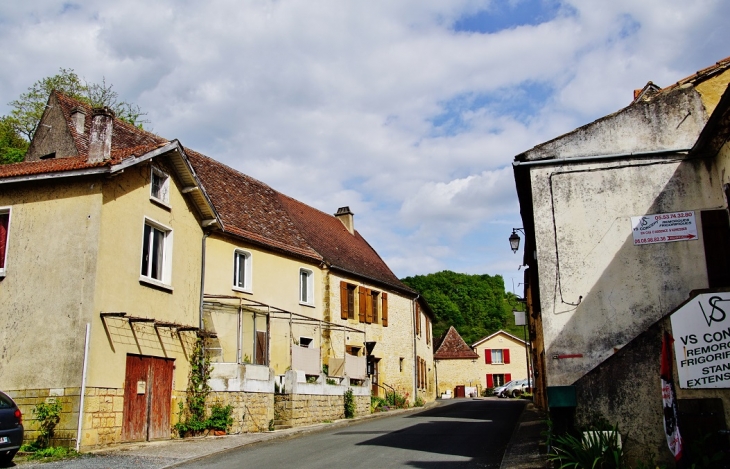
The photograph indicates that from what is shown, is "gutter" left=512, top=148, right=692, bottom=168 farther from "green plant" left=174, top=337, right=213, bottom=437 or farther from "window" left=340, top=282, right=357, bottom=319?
"window" left=340, top=282, right=357, bottom=319

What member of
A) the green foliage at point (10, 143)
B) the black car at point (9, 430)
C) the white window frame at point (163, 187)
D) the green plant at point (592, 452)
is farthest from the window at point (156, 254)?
the green foliage at point (10, 143)

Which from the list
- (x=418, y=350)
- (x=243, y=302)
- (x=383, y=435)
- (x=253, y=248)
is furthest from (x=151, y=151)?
(x=418, y=350)

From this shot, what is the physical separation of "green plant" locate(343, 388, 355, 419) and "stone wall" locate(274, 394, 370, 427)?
0.74 feet

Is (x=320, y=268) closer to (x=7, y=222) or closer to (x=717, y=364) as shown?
(x=7, y=222)

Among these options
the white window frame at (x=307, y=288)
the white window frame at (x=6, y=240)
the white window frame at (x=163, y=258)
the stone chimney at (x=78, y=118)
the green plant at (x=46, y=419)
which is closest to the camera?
the green plant at (x=46, y=419)

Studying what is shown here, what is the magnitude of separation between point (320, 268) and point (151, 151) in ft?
36.3

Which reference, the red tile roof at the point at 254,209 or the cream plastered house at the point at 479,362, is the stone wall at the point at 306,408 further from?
the cream plastered house at the point at 479,362

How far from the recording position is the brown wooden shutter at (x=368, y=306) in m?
27.8

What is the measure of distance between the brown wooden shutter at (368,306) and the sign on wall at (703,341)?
1969cm

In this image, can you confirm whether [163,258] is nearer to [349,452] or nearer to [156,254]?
[156,254]

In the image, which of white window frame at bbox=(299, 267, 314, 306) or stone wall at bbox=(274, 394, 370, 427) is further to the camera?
white window frame at bbox=(299, 267, 314, 306)

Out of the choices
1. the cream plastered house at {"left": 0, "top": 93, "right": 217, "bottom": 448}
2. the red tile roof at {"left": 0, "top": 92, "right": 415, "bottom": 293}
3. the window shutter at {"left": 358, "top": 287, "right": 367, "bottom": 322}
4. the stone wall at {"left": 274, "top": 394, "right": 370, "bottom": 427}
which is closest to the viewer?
the cream plastered house at {"left": 0, "top": 93, "right": 217, "bottom": 448}

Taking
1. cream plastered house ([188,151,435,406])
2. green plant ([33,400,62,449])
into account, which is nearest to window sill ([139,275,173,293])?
cream plastered house ([188,151,435,406])

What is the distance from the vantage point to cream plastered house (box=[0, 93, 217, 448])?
510 inches
